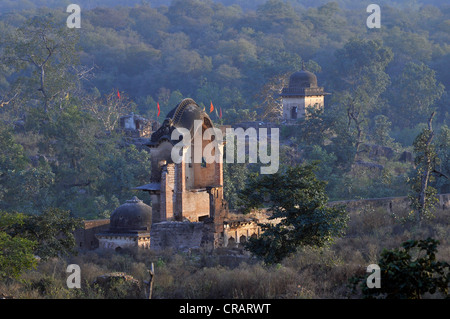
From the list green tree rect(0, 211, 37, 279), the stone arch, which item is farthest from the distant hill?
green tree rect(0, 211, 37, 279)

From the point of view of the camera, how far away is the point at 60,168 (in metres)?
39.2

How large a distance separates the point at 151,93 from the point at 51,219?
5208 cm

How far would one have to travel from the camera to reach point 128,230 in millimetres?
25219

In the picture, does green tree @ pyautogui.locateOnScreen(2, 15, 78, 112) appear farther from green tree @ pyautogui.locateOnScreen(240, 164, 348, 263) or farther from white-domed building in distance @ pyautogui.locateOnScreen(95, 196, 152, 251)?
green tree @ pyautogui.locateOnScreen(240, 164, 348, 263)

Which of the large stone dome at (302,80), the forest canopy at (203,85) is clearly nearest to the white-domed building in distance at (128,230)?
the forest canopy at (203,85)

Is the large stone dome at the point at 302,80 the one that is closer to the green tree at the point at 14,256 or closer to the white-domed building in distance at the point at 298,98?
the white-domed building in distance at the point at 298,98

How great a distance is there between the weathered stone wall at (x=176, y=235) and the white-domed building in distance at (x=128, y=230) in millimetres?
726

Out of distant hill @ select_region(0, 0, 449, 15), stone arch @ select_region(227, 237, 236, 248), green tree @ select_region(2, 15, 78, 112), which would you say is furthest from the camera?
distant hill @ select_region(0, 0, 449, 15)

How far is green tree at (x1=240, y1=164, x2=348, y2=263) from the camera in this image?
18281 millimetres

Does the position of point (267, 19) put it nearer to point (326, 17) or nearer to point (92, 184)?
point (326, 17)

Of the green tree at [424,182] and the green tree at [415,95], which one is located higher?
the green tree at [415,95]

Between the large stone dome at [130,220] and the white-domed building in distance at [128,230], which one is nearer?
the white-domed building in distance at [128,230]

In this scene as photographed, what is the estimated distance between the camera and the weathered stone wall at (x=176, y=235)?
2400 cm

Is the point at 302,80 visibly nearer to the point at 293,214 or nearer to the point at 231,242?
the point at 231,242
